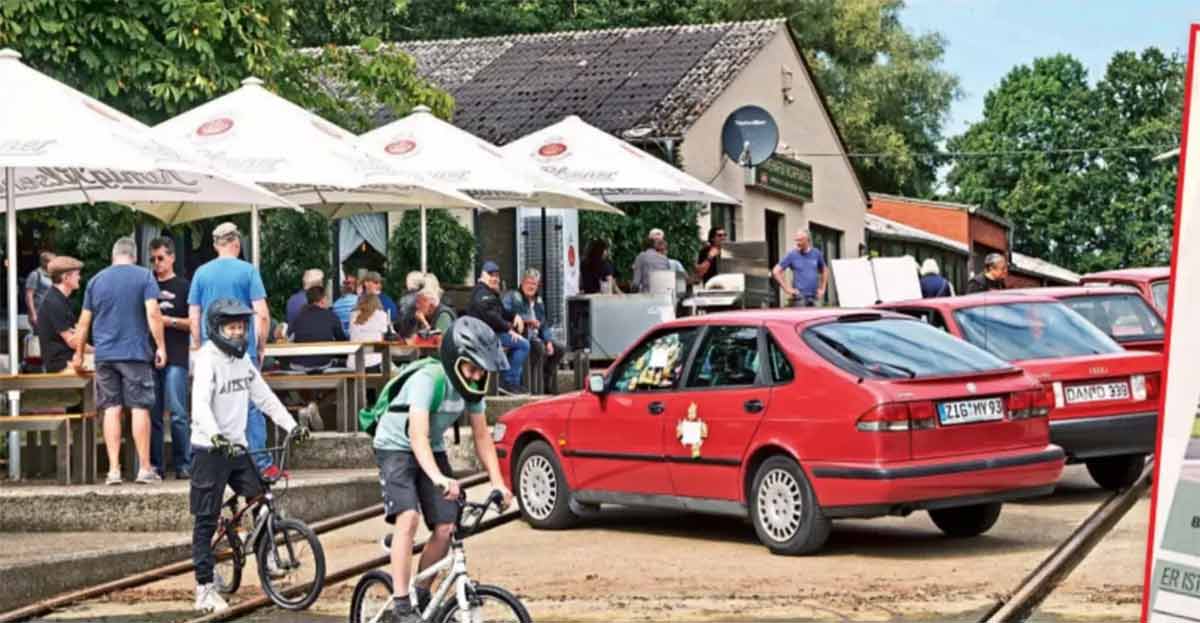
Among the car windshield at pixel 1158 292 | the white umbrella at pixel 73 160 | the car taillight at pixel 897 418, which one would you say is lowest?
the car taillight at pixel 897 418

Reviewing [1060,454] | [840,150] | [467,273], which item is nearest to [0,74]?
[1060,454]

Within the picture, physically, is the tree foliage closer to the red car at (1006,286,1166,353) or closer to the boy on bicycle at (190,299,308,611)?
the red car at (1006,286,1166,353)

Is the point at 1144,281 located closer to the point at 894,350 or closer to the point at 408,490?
the point at 894,350

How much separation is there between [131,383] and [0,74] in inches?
105

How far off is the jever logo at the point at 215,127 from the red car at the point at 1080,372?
663 centimetres

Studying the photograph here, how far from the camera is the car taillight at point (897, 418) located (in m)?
12.3

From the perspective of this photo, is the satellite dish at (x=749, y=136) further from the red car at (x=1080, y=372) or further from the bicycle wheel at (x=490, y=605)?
the bicycle wheel at (x=490, y=605)

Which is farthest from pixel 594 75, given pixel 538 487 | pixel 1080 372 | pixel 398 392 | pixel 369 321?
pixel 398 392

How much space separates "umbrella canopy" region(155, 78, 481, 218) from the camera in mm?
17922

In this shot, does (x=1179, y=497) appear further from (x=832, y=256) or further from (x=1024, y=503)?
(x=832, y=256)

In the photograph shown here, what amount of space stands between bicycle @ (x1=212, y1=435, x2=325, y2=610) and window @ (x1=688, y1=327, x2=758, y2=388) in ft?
10.5

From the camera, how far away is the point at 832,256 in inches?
1806

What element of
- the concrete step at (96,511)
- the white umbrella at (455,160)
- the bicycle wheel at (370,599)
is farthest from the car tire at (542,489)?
the white umbrella at (455,160)

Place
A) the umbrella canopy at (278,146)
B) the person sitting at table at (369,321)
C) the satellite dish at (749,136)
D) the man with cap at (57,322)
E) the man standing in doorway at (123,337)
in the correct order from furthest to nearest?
the satellite dish at (749,136), the person sitting at table at (369,321), the umbrella canopy at (278,146), the man with cap at (57,322), the man standing in doorway at (123,337)
